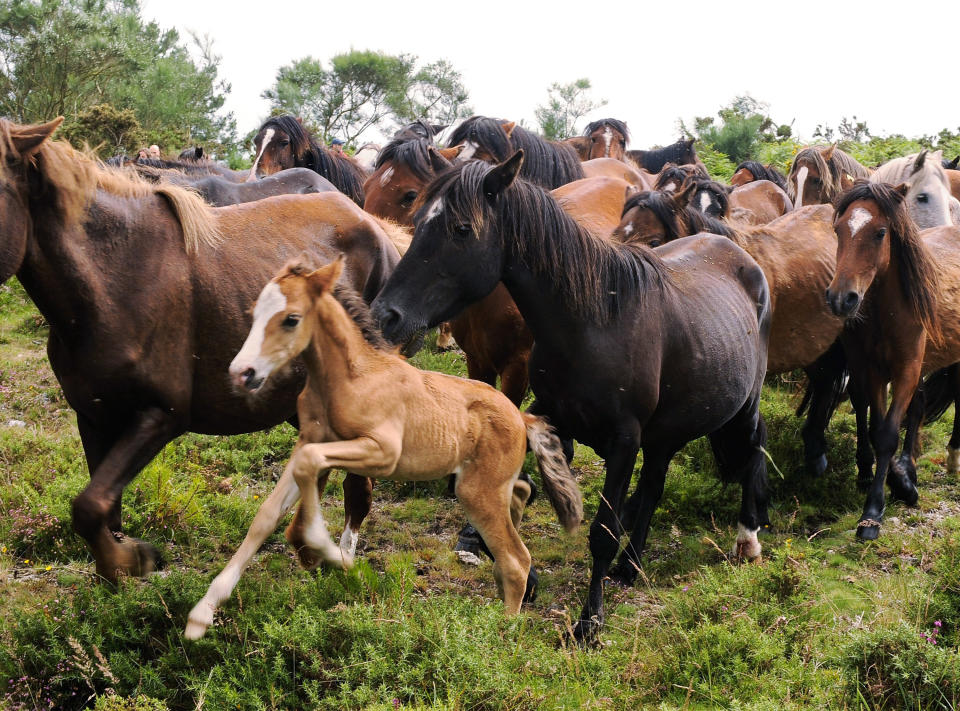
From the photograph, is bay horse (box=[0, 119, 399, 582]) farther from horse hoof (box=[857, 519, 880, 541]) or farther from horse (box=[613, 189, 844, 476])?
horse hoof (box=[857, 519, 880, 541])

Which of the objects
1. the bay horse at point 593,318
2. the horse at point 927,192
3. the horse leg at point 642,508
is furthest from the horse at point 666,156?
the horse leg at point 642,508

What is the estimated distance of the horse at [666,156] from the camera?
1472 cm

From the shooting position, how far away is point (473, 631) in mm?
4152

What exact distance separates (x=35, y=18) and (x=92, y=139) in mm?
12929

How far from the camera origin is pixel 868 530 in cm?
661

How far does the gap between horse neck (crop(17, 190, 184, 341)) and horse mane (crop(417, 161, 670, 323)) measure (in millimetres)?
1522

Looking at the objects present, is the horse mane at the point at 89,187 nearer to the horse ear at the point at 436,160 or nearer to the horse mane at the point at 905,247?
the horse ear at the point at 436,160

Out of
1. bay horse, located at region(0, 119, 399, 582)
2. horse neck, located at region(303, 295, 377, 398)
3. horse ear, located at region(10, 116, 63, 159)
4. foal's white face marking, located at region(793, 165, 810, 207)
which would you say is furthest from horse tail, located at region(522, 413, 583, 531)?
foal's white face marking, located at region(793, 165, 810, 207)

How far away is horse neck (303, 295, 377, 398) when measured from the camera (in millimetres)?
4094

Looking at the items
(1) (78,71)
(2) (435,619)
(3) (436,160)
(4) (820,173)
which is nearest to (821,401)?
(4) (820,173)

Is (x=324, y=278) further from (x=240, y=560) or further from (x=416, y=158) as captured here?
(x=416, y=158)

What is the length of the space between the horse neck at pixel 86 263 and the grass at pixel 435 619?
1414mm

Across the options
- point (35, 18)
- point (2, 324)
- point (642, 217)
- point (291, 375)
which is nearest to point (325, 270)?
point (291, 375)

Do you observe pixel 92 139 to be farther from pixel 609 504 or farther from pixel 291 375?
pixel 609 504
